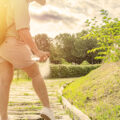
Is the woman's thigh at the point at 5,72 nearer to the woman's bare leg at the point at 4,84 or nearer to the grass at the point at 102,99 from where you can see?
the woman's bare leg at the point at 4,84

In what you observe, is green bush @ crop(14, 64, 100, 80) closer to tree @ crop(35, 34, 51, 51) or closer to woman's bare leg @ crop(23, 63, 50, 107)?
woman's bare leg @ crop(23, 63, 50, 107)

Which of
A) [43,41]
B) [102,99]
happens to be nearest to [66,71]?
[102,99]

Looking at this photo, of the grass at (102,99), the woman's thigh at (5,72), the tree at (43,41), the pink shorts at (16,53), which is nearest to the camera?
the pink shorts at (16,53)

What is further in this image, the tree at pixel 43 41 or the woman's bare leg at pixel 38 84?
the tree at pixel 43 41

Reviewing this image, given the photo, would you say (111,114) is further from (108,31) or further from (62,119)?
(108,31)

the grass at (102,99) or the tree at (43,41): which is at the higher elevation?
the tree at (43,41)

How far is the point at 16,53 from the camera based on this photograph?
291cm

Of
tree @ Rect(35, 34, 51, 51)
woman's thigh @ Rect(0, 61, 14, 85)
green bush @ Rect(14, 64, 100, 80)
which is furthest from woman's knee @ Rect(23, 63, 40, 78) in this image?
tree @ Rect(35, 34, 51, 51)

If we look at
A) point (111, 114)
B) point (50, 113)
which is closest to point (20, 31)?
point (50, 113)

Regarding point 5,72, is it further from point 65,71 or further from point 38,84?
point 65,71

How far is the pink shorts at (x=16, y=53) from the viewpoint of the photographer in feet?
9.55

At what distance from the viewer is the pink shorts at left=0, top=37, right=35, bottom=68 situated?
2912 millimetres

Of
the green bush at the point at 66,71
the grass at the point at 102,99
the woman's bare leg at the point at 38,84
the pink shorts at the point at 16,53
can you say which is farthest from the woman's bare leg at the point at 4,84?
the green bush at the point at 66,71

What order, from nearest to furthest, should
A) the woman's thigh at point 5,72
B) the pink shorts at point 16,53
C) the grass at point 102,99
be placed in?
the pink shorts at point 16,53 → the woman's thigh at point 5,72 → the grass at point 102,99
